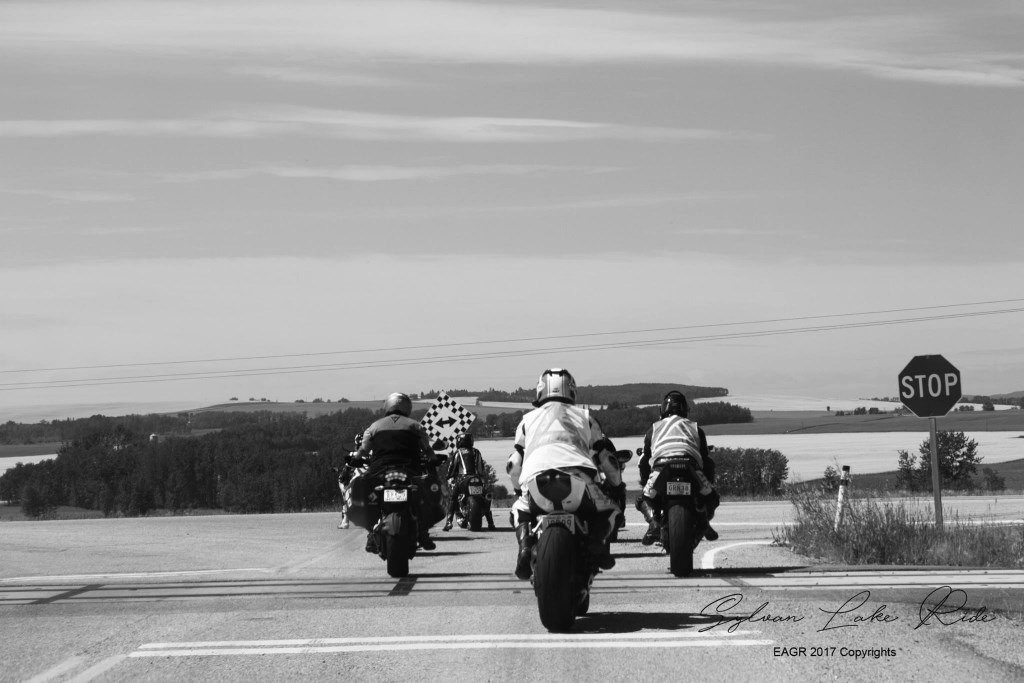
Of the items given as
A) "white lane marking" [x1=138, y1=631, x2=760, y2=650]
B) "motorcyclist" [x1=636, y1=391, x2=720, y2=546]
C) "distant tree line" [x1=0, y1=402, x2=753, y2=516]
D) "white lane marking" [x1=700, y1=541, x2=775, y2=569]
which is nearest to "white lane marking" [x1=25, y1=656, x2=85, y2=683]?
"white lane marking" [x1=138, y1=631, x2=760, y2=650]

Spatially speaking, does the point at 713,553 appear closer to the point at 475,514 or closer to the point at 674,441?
the point at 674,441

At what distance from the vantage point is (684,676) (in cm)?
713

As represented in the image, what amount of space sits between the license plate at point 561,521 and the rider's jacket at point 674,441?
436cm

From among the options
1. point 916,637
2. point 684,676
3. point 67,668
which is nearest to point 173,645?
point 67,668

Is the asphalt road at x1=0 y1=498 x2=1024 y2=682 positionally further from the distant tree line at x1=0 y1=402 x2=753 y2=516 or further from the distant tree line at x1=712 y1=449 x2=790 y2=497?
the distant tree line at x1=0 y1=402 x2=753 y2=516

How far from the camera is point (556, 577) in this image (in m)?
8.53

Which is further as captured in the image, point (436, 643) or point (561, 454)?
point (561, 454)

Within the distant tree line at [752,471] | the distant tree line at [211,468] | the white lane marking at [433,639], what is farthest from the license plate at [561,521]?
the distant tree line at [211,468]

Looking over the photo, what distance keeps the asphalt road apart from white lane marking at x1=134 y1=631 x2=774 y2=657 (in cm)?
2

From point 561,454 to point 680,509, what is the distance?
146 inches

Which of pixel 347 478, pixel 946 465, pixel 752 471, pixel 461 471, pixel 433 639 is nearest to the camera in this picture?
pixel 433 639

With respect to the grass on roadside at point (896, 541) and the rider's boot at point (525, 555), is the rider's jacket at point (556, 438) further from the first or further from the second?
the grass on roadside at point (896, 541)

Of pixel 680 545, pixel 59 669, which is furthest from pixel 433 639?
pixel 680 545

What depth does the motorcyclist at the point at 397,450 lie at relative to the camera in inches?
522
